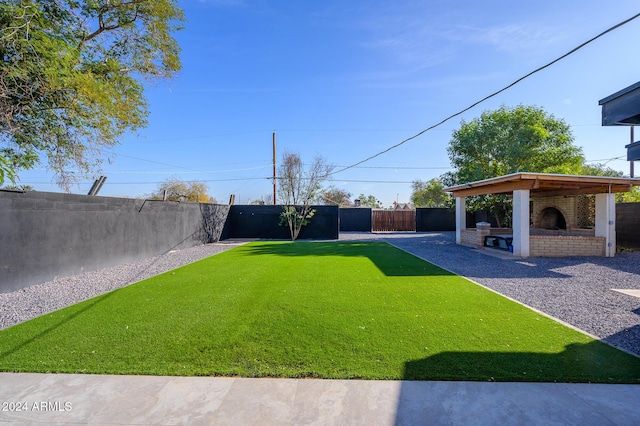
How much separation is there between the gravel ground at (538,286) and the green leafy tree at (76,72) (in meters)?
2.41

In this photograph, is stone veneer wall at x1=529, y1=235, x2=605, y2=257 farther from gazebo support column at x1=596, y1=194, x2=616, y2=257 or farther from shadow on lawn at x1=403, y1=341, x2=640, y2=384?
shadow on lawn at x1=403, y1=341, x2=640, y2=384

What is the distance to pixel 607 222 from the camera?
9367 millimetres

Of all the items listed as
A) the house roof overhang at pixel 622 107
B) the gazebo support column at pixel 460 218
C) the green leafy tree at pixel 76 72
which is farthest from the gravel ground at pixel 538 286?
the gazebo support column at pixel 460 218

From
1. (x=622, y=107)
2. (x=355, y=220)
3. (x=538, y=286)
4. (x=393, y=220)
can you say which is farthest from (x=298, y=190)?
(x=622, y=107)

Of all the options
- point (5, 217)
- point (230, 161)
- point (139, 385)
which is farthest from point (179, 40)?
point (230, 161)

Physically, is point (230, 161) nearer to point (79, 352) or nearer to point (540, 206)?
point (540, 206)

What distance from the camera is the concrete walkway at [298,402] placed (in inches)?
80.2

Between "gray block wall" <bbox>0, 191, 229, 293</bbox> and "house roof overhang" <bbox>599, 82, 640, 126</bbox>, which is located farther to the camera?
"gray block wall" <bbox>0, 191, 229, 293</bbox>

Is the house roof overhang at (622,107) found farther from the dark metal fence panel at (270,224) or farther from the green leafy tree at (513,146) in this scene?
the dark metal fence panel at (270,224)

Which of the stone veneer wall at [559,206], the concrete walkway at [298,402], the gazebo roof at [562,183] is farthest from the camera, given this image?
the stone veneer wall at [559,206]

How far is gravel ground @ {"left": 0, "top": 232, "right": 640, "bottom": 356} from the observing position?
397 centimetres

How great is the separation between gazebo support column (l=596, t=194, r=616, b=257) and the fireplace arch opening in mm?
4082

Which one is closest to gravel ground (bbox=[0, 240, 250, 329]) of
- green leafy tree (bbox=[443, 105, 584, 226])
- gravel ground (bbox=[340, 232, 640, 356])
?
gravel ground (bbox=[340, 232, 640, 356])

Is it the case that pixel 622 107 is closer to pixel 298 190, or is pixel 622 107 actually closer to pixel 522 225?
pixel 522 225
